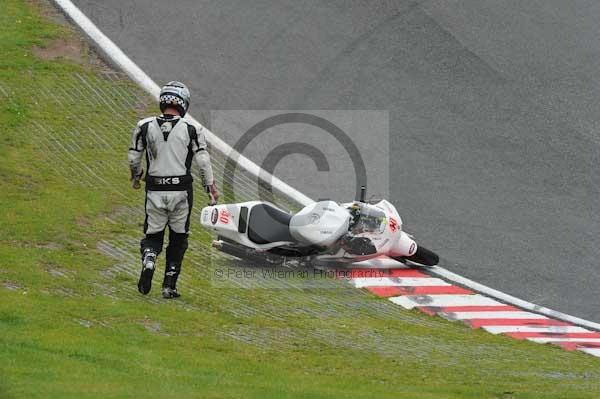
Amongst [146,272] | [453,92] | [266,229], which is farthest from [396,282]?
[453,92]

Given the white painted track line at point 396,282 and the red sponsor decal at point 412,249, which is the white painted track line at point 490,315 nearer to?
the white painted track line at point 396,282

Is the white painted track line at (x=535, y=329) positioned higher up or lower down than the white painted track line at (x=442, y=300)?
lower down

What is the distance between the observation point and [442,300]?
43.1 feet

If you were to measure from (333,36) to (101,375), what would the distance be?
1369cm

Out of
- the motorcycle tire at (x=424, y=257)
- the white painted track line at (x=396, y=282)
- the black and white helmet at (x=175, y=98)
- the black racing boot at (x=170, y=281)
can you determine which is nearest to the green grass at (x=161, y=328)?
the black racing boot at (x=170, y=281)

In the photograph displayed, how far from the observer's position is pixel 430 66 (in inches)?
782

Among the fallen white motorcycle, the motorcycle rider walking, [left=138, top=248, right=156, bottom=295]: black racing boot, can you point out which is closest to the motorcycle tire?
the fallen white motorcycle

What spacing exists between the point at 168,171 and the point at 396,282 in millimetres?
3766

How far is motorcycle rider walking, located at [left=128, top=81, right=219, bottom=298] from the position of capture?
11.2 metres

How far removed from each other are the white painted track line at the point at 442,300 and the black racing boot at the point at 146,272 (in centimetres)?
319

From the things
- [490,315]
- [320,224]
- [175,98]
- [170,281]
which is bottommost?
[490,315]

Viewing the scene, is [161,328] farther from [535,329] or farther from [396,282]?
[535,329]

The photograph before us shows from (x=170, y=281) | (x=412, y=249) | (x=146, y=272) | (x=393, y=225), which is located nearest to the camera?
(x=146, y=272)

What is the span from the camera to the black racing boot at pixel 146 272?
11219 mm
